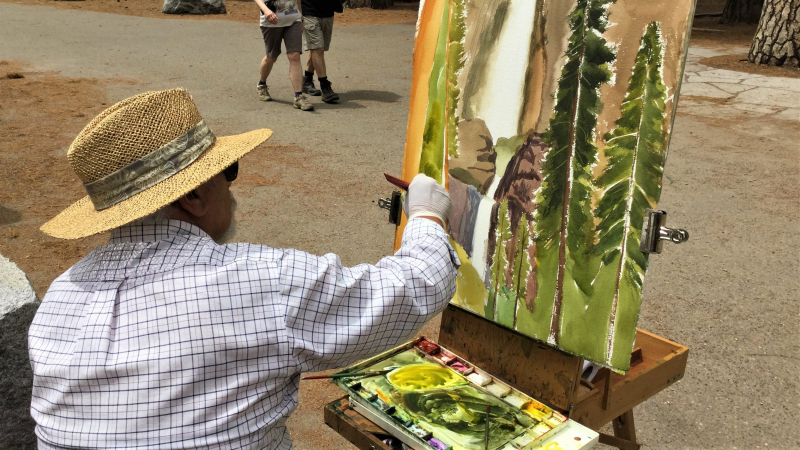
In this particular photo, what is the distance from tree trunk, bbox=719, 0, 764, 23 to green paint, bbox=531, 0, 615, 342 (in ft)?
40.8

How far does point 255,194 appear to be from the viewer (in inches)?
181

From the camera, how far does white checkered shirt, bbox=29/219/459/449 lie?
1.21m

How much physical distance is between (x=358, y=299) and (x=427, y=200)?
0.38 meters

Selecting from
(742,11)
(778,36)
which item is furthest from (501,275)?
(742,11)

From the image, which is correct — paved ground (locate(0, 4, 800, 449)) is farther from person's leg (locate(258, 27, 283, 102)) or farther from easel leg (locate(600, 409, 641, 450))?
easel leg (locate(600, 409, 641, 450))

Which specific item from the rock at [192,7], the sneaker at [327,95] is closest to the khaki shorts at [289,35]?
the sneaker at [327,95]

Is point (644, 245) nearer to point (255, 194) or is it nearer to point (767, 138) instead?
point (255, 194)

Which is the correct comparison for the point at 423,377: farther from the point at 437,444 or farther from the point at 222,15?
the point at 222,15

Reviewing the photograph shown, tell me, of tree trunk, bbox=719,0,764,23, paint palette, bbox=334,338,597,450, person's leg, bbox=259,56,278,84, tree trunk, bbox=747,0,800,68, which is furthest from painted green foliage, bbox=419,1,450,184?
tree trunk, bbox=719,0,764,23

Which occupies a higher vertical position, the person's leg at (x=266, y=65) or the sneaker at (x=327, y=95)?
the person's leg at (x=266, y=65)

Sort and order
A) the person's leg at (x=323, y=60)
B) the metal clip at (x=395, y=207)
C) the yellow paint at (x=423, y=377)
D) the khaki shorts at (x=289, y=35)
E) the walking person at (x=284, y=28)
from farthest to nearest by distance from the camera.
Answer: the person's leg at (x=323, y=60) < the khaki shorts at (x=289, y=35) < the walking person at (x=284, y=28) < the metal clip at (x=395, y=207) < the yellow paint at (x=423, y=377)

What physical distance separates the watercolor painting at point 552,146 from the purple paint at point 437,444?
0.38 meters

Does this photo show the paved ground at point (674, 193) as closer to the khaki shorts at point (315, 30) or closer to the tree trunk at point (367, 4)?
the khaki shorts at point (315, 30)

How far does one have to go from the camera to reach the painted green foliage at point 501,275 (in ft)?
5.79
